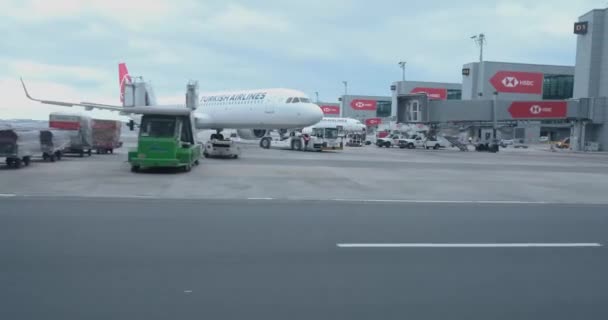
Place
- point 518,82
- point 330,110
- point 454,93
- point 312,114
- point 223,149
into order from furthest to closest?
point 330,110 < point 454,93 < point 518,82 < point 312,114 < point 223,149

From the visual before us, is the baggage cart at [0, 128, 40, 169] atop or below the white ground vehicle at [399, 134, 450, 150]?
atop

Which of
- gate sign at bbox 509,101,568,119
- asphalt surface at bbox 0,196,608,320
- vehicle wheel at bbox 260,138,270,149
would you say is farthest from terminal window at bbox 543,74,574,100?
asphalt surface at bbox 0,196,608,320

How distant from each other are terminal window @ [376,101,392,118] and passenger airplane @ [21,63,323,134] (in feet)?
275

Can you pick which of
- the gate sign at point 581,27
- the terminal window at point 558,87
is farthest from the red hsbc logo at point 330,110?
the gate sign at point 581,27

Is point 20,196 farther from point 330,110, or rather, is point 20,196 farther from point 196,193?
point 330,110

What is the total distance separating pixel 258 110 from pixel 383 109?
87157 mm

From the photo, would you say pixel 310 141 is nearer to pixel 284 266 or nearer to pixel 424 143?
pixel 424 143

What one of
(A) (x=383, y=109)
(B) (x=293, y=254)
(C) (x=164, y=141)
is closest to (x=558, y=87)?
(A) (x=383, y=109)

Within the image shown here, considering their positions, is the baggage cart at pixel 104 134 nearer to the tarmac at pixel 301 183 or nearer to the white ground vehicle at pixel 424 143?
the tarmac at pixel 301 183

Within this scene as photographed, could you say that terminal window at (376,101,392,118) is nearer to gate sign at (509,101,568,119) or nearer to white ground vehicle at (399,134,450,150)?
white ground vehicle at (399,134,450,150)

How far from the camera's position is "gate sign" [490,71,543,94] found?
72.4 metres

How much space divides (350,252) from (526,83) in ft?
251

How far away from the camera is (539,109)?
4872cm

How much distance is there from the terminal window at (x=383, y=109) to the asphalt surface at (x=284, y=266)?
4207 inches
